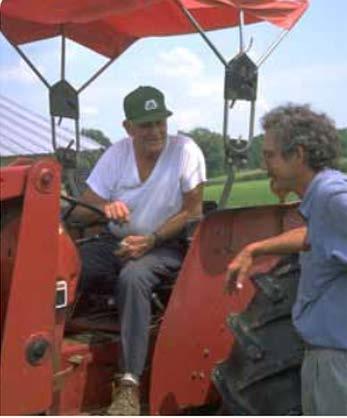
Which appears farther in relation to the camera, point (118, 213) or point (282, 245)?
point (118, 213)

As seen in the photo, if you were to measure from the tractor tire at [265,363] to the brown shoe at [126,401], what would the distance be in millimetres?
302

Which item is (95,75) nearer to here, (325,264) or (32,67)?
(32,67)

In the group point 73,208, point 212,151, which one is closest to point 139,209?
point 73,208

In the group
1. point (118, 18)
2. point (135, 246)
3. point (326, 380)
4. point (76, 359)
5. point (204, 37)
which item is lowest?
point (76, 359)

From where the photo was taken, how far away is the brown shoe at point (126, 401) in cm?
335

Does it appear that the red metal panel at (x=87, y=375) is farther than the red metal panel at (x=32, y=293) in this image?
Yes

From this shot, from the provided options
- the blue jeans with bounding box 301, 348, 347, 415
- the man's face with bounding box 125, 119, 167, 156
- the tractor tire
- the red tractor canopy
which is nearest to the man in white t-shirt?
the man's face with bounding box 125, 119, 167, 156

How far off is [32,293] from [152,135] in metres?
1.45

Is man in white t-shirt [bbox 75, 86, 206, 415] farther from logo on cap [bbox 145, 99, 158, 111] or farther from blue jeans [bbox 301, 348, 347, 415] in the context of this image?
blue jeans [bbox 301, 348, 347, 415]

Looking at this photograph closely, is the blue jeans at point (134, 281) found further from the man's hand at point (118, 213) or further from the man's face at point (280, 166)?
the man's face at point (280, 166)

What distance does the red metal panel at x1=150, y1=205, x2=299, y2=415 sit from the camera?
339 cm

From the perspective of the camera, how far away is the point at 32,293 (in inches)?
107

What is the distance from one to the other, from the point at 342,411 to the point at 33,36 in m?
2.76

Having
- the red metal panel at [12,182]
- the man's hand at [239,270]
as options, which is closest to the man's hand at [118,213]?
the man's hand at [239,270]
